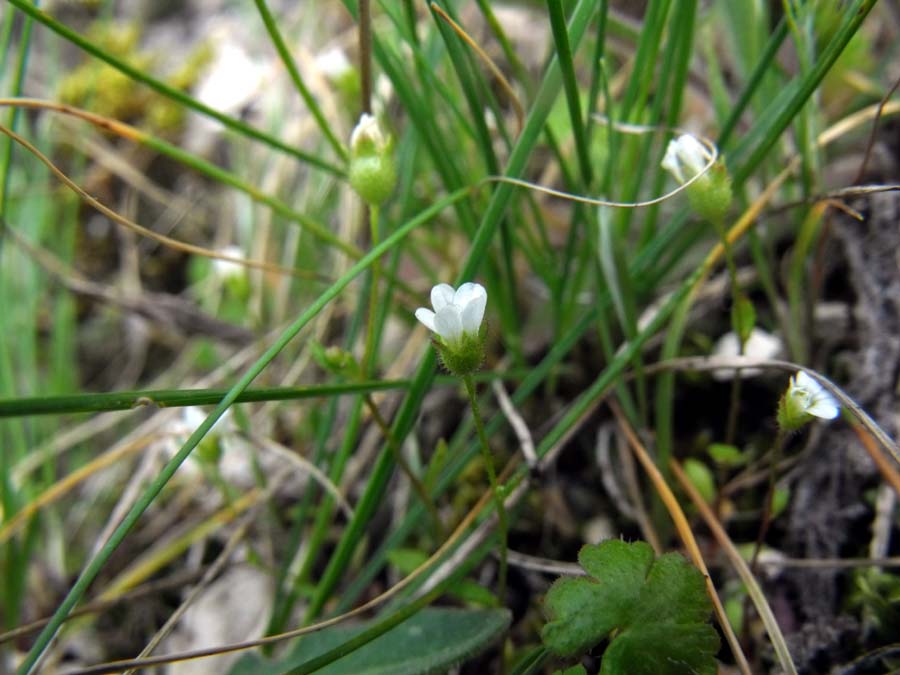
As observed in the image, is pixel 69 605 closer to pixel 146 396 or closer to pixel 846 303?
pixel 146 396

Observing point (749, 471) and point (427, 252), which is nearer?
point (749, 471)

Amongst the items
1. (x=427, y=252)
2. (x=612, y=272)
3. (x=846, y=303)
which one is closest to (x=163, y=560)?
(x=427, y=252)

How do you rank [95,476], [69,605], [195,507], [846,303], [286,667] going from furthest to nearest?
[95,476]
[195,507]
[846,303]
[286,667]
[69,605]

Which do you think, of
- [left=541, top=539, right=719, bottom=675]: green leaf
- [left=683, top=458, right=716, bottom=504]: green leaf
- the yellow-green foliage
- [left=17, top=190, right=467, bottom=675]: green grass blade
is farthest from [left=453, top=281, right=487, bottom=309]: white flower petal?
the yellow-green foliage

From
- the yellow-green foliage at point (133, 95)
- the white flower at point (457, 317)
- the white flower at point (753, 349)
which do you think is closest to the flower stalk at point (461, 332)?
the white flower at point (457, 317)

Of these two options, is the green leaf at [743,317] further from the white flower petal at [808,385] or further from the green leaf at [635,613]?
the green leaf at [635,613]

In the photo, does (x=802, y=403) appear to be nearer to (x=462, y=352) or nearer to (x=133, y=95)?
(x=462, y=352)

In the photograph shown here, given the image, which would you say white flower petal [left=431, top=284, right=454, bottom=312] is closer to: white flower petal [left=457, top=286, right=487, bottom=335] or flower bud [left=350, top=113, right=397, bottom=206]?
white flower petal [left=457, top=286, right=487, bottom=335]
